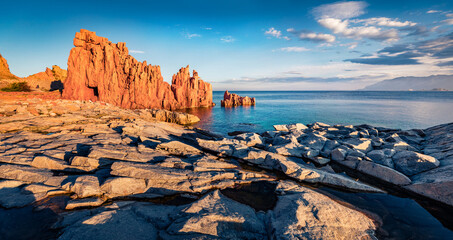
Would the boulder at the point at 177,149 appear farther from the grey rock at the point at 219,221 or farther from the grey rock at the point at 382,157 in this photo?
the grey rock at the point at 382,157

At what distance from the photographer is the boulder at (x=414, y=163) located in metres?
12.7

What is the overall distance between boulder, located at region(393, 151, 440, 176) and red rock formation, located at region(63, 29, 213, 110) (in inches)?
2664

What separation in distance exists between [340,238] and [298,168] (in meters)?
6.28

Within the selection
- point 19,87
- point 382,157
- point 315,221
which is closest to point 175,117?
point 382,157

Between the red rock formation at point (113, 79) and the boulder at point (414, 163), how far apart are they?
6765cm

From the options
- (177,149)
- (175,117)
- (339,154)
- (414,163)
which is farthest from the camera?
(175,117)

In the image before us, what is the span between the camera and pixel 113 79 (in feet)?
197

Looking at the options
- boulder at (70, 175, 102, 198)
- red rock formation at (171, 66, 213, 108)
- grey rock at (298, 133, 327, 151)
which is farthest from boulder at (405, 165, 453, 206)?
red rock formation at (171, 66, 213, 108)

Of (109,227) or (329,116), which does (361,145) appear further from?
(329,116)

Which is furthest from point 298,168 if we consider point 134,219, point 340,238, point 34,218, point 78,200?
point 34,218

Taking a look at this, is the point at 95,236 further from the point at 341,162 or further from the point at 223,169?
the point at 341,162

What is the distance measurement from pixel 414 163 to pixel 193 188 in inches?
630

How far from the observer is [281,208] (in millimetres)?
8305

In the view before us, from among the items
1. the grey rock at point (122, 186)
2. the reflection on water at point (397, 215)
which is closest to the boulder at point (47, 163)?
the grey rock at point (122, 186)
